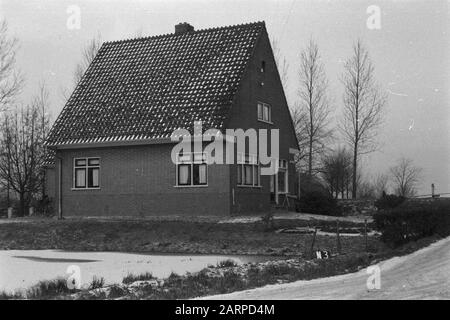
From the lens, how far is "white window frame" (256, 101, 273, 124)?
30359 mm

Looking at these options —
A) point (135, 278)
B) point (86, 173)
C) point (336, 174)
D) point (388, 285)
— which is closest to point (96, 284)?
point (135, 278)

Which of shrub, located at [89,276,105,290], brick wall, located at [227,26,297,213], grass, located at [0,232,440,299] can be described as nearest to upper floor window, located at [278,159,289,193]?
brick wall, located at [227,26,297,213]

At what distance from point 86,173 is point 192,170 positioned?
5913mm

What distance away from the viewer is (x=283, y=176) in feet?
108

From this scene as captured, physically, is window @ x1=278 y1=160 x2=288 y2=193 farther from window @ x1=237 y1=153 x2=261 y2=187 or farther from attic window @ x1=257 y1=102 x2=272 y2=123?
window @ x1=237 y1=153 x2=261 y2=187

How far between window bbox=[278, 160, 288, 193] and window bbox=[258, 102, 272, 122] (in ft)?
8.25

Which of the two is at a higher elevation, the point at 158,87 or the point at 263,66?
the point at 263,66

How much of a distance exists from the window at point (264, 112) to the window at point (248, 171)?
2298mm

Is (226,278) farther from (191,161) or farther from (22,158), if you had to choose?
(22,158)

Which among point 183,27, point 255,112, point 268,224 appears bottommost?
point 268,224

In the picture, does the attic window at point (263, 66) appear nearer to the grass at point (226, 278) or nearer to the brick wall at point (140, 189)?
the brick wall at point (140, 189)

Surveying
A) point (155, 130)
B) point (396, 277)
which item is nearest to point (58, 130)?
point (155, 130)
